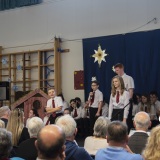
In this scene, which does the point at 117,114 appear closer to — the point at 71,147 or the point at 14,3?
the point at 71,147

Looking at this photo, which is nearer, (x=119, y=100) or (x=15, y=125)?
(x=15, y=125)

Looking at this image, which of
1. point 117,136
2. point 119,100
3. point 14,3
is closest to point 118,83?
point 119,100

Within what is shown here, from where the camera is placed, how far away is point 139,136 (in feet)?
9.73

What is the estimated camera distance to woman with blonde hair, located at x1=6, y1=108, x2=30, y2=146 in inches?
145

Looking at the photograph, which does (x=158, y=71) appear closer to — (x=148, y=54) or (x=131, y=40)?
(x=148, y=54)

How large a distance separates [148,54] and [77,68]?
227 centimetres

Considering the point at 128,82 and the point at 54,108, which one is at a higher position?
the point at 128,82

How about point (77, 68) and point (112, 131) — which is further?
point (77, 68)

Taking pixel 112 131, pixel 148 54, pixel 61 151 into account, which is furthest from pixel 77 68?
pixel 61 151

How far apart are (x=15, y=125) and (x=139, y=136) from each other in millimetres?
1669

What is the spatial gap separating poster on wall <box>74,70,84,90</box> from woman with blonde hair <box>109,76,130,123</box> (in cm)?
381

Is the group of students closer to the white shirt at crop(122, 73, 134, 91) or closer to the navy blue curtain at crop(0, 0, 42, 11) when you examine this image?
the white shirt at crop(122, 73, 134, 91)

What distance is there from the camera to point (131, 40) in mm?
8031

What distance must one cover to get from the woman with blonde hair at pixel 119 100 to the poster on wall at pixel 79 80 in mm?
3814
